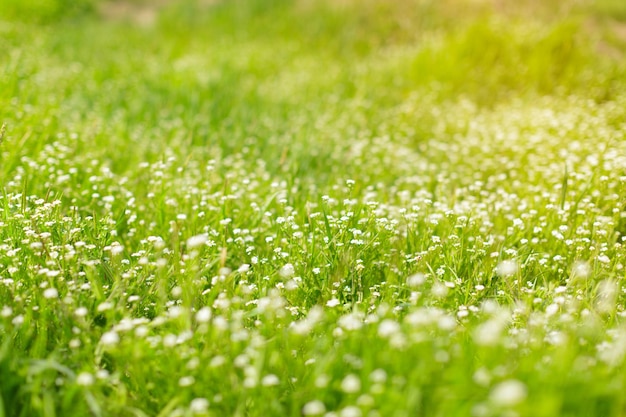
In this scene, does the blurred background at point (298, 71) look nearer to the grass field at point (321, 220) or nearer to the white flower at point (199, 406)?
the grass field at point (321, 220)

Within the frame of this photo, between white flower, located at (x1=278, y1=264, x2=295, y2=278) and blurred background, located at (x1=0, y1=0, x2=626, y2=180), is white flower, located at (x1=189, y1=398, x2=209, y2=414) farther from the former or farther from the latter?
blurred background, located at (x1=0, y1=0, x2=626, y2=180)

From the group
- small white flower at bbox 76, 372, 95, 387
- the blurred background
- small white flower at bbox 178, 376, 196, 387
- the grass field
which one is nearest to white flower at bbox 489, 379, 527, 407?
the grass field

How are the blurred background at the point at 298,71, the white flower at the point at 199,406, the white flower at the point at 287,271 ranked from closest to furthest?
the white flower at the point at 199,406 → the white flower at the point at 287,271 → the blurred background at the point at 298,71


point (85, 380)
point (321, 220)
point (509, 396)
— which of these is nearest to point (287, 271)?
point (321, 220)

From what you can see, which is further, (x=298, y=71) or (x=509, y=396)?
(x=298, y=71)

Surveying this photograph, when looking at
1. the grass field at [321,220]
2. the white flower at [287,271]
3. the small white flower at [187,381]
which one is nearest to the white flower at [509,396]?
the grass field at [321,220]

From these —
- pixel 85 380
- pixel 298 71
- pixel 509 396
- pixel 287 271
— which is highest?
pixel 509 396

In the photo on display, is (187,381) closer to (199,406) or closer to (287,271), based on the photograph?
(199,406)

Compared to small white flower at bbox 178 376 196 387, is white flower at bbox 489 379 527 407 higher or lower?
higher

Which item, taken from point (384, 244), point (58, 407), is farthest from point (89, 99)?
point (58, 407)
